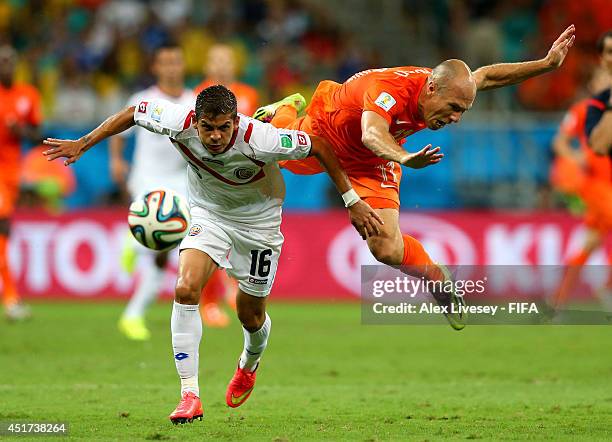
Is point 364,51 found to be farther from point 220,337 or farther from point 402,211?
point 220,337

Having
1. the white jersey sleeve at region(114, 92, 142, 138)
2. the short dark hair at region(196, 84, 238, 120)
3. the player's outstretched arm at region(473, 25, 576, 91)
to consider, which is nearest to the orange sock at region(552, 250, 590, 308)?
the player's outstretched arm at region(473, 25, 576, 91)

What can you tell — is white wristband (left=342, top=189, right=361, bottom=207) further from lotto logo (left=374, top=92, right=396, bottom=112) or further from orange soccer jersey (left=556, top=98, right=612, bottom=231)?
orange soccer jersey (left=556, top=98, right=612, bottom=231)

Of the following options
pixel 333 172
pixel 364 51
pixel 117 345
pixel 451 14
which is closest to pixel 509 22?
pixel 451 14

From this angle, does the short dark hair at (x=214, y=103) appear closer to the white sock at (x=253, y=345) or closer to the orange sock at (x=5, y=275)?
the white sock at (x=253, y=345)

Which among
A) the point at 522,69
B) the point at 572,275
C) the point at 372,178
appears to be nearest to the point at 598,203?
the point at 572,275

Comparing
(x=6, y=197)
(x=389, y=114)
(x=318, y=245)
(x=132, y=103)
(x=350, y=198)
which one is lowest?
(x=350, y=198)

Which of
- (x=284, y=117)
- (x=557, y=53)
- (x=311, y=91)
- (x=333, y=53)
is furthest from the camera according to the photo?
(x=333, y=53)

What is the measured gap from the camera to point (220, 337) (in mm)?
11773

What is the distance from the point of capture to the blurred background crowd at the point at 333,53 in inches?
629

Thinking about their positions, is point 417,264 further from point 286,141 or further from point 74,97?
point 74,97

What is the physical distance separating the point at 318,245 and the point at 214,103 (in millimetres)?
9148

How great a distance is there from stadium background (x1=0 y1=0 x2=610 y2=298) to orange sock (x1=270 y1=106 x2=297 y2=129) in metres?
7.03

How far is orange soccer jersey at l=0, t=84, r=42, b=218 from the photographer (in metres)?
12.9

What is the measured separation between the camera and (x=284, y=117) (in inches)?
319
